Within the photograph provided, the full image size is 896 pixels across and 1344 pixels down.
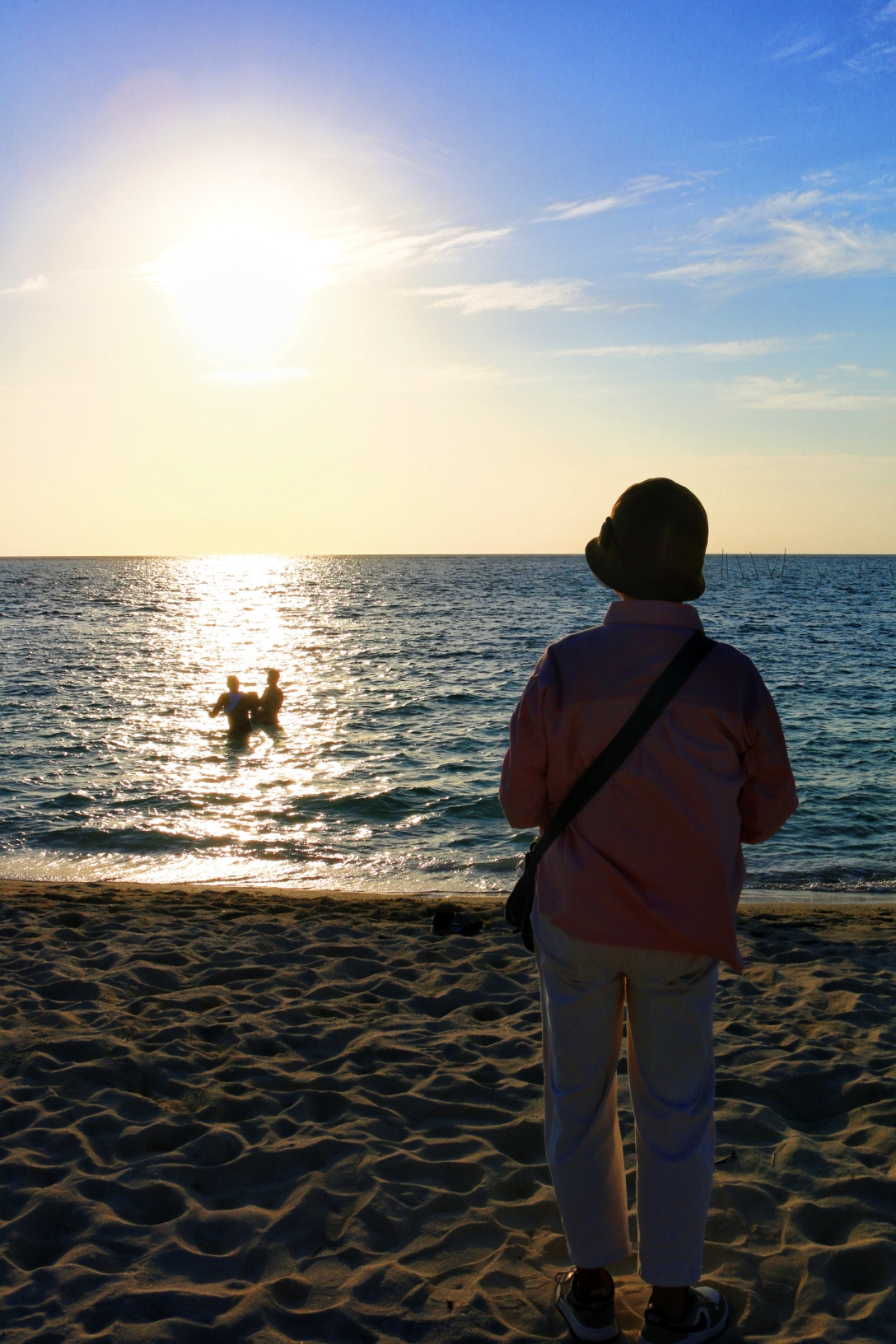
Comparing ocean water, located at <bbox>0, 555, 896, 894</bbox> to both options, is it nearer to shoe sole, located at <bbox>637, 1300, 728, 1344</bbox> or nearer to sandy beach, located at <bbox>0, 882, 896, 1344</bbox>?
sandy beach, located at <bbox>0, 882, 896, 1344</bbox>

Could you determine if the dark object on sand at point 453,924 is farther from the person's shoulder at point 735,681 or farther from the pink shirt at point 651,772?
the person's shoulder at point 735,681

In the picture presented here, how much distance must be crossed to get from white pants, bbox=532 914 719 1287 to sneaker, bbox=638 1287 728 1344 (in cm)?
14

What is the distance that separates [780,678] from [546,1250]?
25.4 metres

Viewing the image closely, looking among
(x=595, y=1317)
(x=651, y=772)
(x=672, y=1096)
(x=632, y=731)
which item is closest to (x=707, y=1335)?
(x=595, y=1317)

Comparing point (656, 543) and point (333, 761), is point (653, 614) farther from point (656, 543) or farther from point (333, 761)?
point (333, 761)

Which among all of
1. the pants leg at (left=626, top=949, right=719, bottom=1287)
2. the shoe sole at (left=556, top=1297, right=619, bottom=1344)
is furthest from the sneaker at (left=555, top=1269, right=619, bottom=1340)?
the pants leg at (left=626, top=949, right=719, bottom=1287)

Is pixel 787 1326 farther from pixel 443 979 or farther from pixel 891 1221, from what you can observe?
pixel 443 979

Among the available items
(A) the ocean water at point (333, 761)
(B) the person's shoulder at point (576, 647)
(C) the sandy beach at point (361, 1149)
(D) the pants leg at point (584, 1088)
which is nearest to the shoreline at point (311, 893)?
(A) the ocean water at point (333, 761)

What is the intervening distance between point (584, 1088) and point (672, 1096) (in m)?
0.23

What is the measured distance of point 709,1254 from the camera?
3143 mm

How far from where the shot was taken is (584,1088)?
8.30 feet

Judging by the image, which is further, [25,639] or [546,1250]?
[25,639]

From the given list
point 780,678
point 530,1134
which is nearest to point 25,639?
point 780,678

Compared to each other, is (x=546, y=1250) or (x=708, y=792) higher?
(x=708, y=792)
